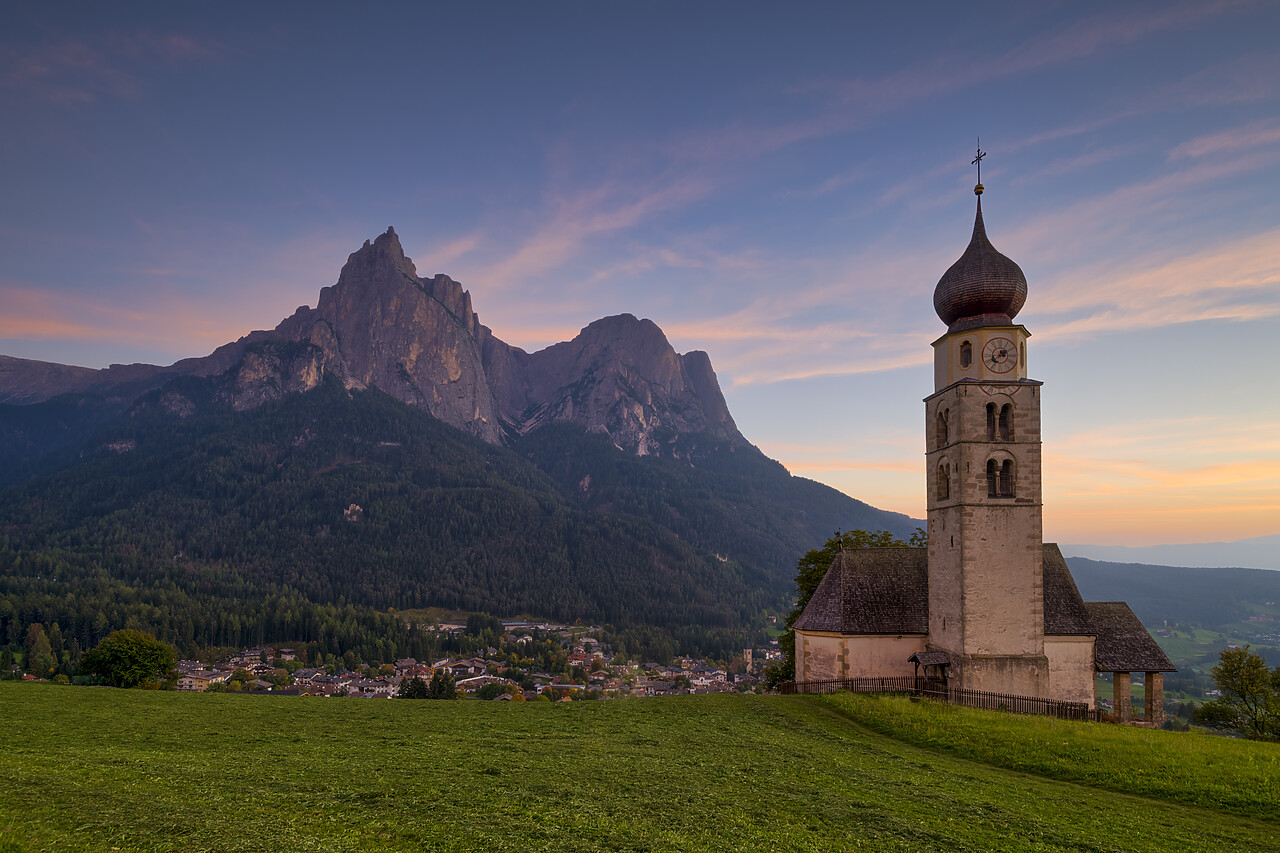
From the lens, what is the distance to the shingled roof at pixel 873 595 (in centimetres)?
3659

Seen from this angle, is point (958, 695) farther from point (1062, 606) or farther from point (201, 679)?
point (201, 679)

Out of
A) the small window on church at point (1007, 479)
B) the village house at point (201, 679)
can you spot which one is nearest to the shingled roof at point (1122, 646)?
the small window on church at point (1007, 479)

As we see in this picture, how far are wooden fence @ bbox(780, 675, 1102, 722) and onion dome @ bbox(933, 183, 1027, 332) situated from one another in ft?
61.1

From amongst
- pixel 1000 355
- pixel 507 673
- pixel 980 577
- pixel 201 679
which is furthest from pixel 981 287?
pixel 201 679

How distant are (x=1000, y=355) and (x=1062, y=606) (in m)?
13.9

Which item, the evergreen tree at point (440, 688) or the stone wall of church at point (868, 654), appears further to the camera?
the evergreen tree at point (440, 688)

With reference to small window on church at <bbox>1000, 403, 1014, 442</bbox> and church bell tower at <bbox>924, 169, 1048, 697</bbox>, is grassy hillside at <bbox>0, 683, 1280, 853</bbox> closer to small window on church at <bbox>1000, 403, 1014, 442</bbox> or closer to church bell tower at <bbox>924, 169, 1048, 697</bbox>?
church bell tower at <bbox>924, 169, 1048, 697</bbox>

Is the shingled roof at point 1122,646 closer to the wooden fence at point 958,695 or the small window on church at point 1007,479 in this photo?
the wooden fence at point 958,695

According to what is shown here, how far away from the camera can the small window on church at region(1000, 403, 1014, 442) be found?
35.4 m

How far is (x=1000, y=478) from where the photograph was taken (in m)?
35.2

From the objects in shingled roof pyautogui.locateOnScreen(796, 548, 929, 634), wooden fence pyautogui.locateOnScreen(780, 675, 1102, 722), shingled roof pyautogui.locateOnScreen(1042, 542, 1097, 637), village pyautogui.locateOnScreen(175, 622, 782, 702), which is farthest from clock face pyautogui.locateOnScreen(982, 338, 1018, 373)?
village pyautogui.locateOnScreen(175, 622, 782, 702)

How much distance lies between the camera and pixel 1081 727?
1047 inches

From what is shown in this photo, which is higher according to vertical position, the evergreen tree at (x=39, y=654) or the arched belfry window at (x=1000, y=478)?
the arched belfry window at (x=1000, y=478)

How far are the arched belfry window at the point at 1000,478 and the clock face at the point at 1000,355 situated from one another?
4885 mm
